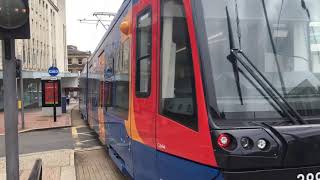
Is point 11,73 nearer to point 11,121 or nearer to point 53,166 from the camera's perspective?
point 11,121

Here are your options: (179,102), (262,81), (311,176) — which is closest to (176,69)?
(179,102)

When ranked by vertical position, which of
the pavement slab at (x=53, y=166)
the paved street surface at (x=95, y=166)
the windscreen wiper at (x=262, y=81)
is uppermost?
the windscreen wiper at (x=262, y=81)

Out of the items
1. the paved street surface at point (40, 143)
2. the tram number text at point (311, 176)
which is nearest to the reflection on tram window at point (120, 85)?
the tram number text at point (311, 176)

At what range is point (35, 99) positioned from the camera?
55.1 m

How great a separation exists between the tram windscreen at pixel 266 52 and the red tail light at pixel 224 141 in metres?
0.23

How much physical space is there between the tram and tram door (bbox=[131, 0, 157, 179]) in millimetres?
33

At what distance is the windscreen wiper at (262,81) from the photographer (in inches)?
164

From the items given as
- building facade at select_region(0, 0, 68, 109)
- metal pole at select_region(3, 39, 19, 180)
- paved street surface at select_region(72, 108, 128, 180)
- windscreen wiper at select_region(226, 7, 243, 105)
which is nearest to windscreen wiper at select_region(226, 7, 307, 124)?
windscreen wiper at select_region(226, 7, 243, 105)

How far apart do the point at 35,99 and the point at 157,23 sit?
2037 inches

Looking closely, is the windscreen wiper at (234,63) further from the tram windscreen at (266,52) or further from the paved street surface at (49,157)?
the paved street surface at (49,157)

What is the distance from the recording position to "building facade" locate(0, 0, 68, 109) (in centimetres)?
5009

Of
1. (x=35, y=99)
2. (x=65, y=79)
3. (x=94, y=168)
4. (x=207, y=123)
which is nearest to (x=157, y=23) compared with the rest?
(x=207, y=123)

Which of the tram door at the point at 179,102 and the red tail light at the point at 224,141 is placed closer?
the red tail light at the point at 224,141

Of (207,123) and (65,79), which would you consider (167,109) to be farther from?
(65,79)
